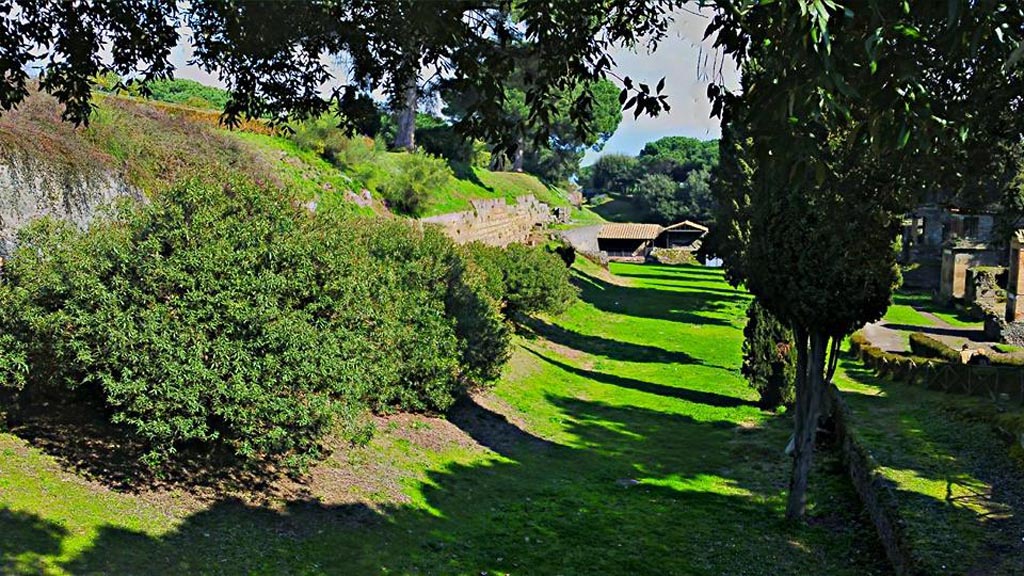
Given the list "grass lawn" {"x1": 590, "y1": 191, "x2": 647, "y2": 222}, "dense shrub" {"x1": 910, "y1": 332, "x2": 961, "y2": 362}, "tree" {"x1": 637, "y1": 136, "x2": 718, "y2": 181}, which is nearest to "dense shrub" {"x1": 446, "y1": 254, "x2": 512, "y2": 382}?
"dense shrub" {"x1": 910, "y1": 332, "x2": 961, "y2": 362}

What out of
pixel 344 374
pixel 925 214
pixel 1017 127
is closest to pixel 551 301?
pixel 344 374

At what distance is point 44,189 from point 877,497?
44.3 ft

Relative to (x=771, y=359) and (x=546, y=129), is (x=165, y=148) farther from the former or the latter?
(x=771, y=359)

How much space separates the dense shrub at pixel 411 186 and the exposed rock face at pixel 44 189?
14.4 metres

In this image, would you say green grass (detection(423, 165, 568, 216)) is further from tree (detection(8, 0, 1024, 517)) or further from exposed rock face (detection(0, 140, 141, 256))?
tree (detection(8, 0, 1024, 517))

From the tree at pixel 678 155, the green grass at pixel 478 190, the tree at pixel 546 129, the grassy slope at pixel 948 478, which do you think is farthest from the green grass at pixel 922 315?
the tree at pixel 678 155

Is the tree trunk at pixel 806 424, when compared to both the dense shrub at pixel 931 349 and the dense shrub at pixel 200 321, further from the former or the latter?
the dense shrub at pixel 931 349

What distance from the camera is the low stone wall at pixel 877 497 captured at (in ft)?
31.2

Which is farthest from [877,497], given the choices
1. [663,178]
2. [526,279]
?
[663,178]

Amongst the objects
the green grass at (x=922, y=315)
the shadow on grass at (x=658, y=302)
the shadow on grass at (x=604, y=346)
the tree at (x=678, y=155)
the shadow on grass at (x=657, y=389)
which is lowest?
the shadow on grass at (x=657, y=389)

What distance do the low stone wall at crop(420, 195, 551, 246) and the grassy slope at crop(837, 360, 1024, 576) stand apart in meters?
15.6

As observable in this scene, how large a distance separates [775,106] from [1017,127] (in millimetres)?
6140

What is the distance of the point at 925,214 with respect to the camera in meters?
52.4

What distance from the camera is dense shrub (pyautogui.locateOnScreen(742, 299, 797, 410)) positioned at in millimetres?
21312
